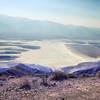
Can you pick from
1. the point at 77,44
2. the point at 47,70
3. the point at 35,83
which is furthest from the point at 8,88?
the point at 77,44

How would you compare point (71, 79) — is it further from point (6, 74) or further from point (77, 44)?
point (77, 44)

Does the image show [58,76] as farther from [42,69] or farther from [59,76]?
[42,69]

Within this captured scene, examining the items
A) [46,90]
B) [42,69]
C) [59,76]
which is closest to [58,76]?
[59,76]

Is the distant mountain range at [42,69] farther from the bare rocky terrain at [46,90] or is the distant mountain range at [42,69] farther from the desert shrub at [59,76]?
the bare rocky terrain at [46,90]

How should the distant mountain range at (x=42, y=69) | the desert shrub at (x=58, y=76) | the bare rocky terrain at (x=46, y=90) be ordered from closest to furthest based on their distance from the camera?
the bare rocky terrain at (x=46, y=90), the desert shrub at (x=58, y=76), the distant mountain range at (x=42, y=69)

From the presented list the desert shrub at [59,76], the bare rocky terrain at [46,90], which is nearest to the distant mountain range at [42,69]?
the desert shrub at [59,76]

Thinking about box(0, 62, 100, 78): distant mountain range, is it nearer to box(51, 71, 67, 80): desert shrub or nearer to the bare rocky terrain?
box(51, 71, 67, 80): desert shrub

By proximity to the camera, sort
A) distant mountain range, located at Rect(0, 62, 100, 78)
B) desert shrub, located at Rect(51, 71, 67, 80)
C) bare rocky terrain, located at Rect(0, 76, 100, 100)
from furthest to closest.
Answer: distant mountain range, located at Rect(0, 62, 100, 78) < desert shrub, located at Rect(51, 71, 67, 80) < bare rocky terrain, located at Rect(0, 76, 100, 100)

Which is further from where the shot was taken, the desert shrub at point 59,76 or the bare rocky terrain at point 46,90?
the desert shrub at point 59,76

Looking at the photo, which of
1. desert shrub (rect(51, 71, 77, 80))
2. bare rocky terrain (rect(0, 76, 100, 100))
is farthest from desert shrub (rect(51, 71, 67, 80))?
bare rocky terrain (rect(0, 76, 100, 100))
